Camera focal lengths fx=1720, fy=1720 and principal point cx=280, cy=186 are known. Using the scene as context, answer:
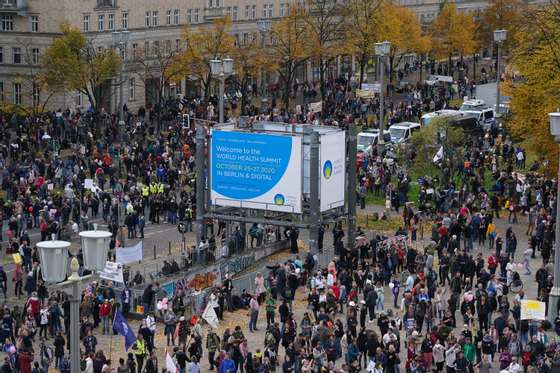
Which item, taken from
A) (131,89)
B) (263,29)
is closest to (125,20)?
(131,89)

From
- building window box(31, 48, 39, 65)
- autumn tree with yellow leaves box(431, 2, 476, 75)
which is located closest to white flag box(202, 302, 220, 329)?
building window box(31, 48, 39, 65)

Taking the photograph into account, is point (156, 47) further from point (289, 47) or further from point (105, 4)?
point (289, 47)

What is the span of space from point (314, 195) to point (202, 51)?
4299cm

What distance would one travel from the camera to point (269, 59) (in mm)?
106188

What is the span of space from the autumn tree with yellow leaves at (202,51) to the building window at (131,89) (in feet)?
10.6

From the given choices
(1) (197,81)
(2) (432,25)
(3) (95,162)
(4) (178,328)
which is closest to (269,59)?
(1) (197,81)

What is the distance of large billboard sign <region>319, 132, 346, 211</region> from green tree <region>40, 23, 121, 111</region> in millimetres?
30795

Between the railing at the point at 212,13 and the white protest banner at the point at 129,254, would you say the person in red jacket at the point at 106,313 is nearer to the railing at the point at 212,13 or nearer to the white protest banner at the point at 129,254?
the white protest banner at the point at 129,254

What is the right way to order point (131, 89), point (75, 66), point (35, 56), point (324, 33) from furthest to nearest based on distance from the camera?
point (324, 33), point (131, 89), point (35, 56), point (75, 66)

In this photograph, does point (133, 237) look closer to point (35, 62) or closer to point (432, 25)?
point (35, 62)

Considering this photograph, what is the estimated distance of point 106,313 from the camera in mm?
51250

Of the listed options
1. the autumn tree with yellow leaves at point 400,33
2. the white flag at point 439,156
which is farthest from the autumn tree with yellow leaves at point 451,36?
the white flag at point 439,156

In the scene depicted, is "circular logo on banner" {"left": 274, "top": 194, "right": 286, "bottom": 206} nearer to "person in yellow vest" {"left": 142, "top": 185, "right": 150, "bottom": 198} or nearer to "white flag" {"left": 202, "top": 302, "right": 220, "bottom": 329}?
"person in yellow vest" {"left": 142, "top": 185, "right": 150, "bottom": 198}

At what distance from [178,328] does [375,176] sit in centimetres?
2873
